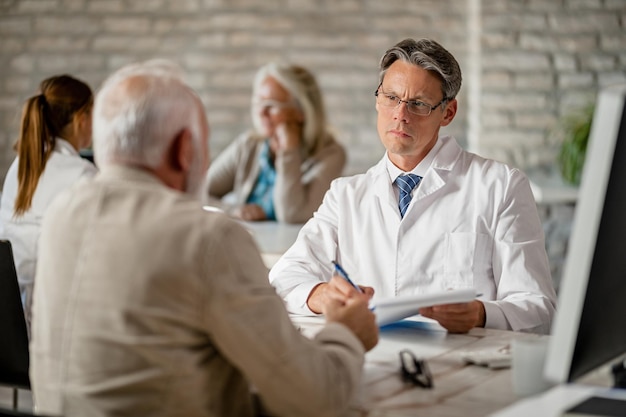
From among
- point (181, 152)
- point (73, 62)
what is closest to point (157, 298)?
point (181, 152)

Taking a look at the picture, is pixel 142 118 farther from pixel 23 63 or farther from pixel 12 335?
pixel 23 63

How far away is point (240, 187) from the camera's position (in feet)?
16.0

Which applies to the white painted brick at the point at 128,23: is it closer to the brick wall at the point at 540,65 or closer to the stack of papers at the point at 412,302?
the brick wall at the point at 540,65

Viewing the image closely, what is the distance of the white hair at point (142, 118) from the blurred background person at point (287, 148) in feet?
10.1

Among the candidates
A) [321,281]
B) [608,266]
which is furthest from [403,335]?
[608,266]

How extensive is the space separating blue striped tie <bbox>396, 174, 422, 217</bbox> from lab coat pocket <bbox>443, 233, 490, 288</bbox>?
0.17 meters

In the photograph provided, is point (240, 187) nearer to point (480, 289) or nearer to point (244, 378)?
point (480, 289)

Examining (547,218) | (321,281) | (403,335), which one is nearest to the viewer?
(403,335)

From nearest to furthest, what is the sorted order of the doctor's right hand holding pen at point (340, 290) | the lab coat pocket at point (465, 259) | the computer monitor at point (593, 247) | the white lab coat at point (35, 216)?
1. the computer monitor at point (593, 247)
2. the doctor's right hand holding pen at point (340, 290)
3. the lab coat pocket at point (465, 259)
4. the white lab coat at point (35, 216)

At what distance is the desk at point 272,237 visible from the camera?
3.54 metres

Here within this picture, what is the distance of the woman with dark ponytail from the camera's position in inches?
123

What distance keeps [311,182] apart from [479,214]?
2242 millimetres

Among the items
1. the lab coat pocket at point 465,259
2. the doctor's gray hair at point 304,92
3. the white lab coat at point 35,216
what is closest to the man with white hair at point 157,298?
the lab coat pocket at point 465,259

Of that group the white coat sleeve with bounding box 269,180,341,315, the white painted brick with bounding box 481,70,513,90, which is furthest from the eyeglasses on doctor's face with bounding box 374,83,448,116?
the white painted brick with bounding box 481,70,513,90
